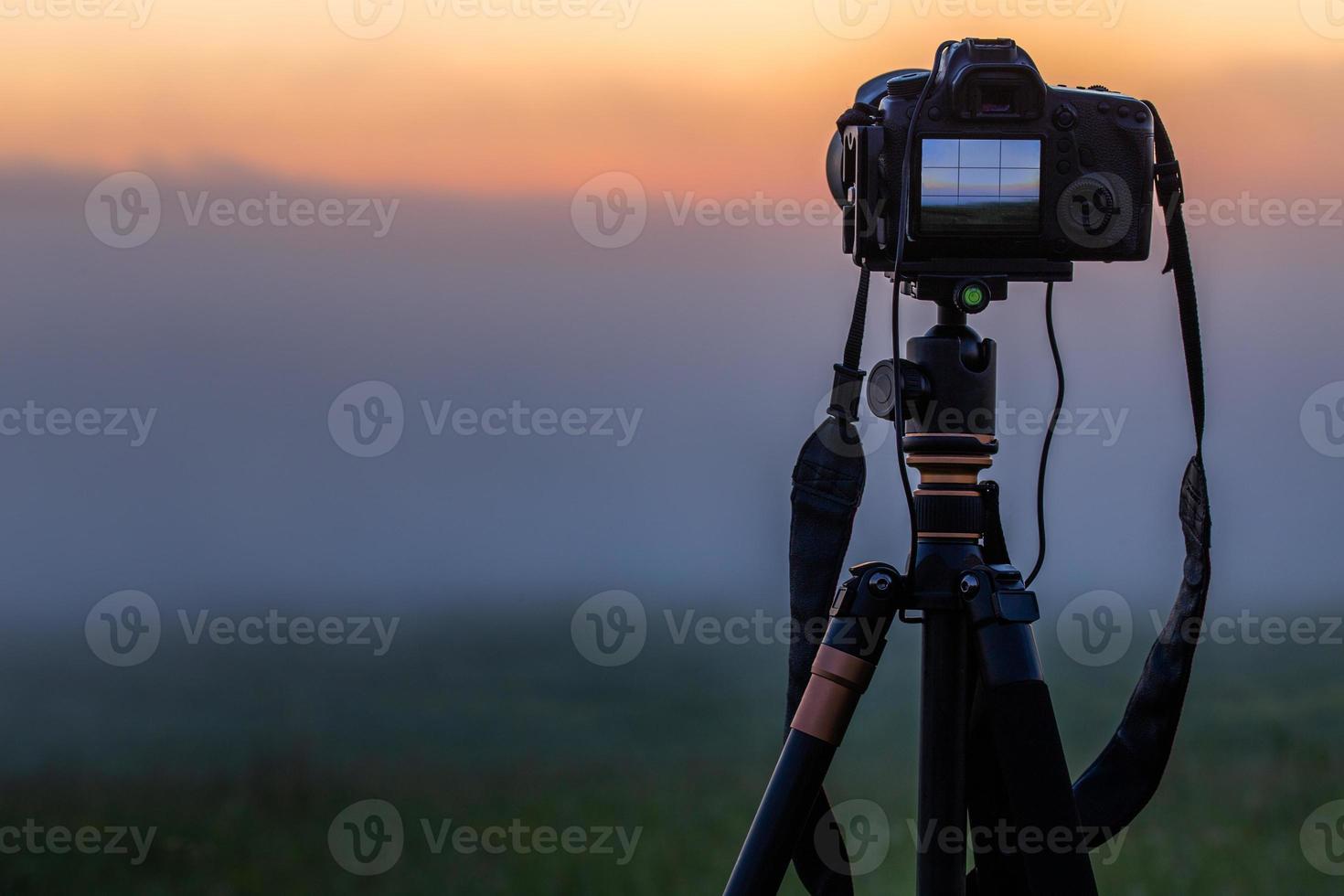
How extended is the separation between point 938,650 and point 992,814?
8.5 inches

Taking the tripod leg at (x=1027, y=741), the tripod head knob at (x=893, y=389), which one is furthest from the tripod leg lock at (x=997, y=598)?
the tripod head knob at (x=893, y=389)

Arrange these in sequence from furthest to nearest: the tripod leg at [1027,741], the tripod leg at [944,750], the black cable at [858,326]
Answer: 1. the black cable at [858,326]
2. the tripod leg at [944,750]
3. the tripod leg at [1027,741]

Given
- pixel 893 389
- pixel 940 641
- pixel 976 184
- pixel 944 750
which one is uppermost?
pixel 976 184

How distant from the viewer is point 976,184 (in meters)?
1.16

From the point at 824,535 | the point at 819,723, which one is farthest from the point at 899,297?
→ the point at 819,723

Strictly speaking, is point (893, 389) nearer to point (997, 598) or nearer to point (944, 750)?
point (997, 598)

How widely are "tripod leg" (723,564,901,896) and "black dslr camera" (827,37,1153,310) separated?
34 centimetres

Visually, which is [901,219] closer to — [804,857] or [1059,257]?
[1059,257]

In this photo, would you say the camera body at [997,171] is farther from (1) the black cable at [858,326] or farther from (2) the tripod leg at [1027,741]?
(2) the tripod leg at [1027,741]

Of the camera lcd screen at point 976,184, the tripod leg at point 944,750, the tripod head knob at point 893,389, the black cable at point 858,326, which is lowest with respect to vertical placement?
the tripod leg at point 944,750

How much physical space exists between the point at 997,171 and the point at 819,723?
0.58m

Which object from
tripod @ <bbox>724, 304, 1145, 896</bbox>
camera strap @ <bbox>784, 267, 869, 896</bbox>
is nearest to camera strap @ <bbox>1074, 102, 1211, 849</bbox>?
tripod @ <bbox>724, 304, 1145, 896</bbox>

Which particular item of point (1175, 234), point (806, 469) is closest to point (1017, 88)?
point (1175, 234)

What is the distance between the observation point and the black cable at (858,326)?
1.30 meters
